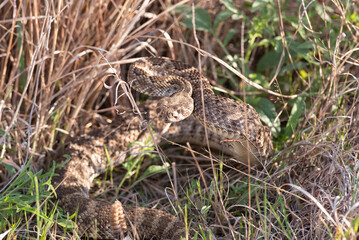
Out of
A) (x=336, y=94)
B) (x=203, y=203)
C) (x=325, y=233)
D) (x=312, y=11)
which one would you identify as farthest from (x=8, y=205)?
(x=312, y=11)

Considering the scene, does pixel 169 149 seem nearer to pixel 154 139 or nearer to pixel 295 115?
pixel 154 139

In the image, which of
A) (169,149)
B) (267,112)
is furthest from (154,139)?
(267,112)

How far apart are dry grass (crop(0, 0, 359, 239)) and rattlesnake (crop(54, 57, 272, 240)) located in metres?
0.17

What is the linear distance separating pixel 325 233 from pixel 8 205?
2.40m

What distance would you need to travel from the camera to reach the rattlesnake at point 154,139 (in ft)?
12.1

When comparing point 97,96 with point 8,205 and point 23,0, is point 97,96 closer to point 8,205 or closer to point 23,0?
point 23,0

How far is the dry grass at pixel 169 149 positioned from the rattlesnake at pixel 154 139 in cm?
17

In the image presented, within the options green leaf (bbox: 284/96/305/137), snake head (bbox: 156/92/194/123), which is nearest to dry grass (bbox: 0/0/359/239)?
green leaf (bbox: 284/96/305/137)

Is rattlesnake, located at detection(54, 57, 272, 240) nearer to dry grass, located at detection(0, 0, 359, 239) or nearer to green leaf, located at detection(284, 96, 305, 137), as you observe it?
dry grass, located at detection(0, 0, 359, 239)

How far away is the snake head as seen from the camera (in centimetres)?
371

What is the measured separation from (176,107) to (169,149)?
1299 mm

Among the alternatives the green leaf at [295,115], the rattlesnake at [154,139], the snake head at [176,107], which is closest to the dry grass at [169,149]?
the green leaf at [295,115]

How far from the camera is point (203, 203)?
3.83m

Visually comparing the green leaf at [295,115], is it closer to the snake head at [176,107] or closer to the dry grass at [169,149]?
the dry grass at [169,149]
